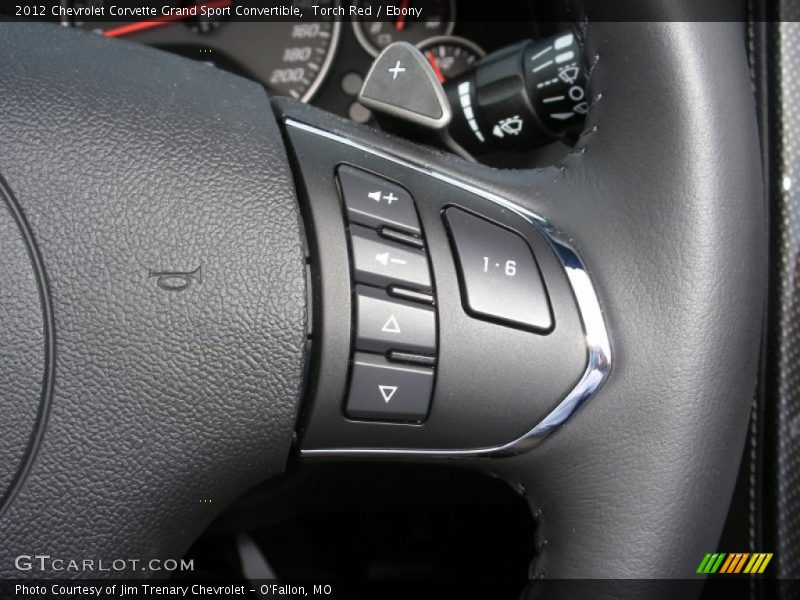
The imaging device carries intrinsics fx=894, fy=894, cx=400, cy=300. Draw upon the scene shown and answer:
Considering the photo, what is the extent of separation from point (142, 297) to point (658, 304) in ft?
1.27

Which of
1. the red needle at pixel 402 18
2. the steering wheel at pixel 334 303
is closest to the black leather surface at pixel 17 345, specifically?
the steering wheel at pixel 334 303

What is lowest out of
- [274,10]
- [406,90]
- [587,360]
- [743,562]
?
[743,562]

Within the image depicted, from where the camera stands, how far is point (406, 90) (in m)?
0.74

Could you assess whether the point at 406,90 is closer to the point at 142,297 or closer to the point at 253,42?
the point at 142,297

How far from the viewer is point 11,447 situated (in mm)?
609

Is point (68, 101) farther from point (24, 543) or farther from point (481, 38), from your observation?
point (481, 38)

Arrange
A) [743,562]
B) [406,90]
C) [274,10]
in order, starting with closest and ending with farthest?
[406,90] < [743,562] < [274,10]

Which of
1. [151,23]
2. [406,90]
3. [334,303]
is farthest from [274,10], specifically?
[334,303]

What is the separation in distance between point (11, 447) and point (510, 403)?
359mm

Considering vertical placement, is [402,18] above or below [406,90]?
above

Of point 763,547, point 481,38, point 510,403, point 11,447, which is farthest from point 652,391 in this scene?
point 481,38

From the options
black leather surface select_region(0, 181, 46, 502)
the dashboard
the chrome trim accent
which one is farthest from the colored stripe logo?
the dashboard

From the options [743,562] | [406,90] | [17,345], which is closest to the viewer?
[17,345]

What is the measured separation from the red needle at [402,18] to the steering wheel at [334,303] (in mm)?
861
